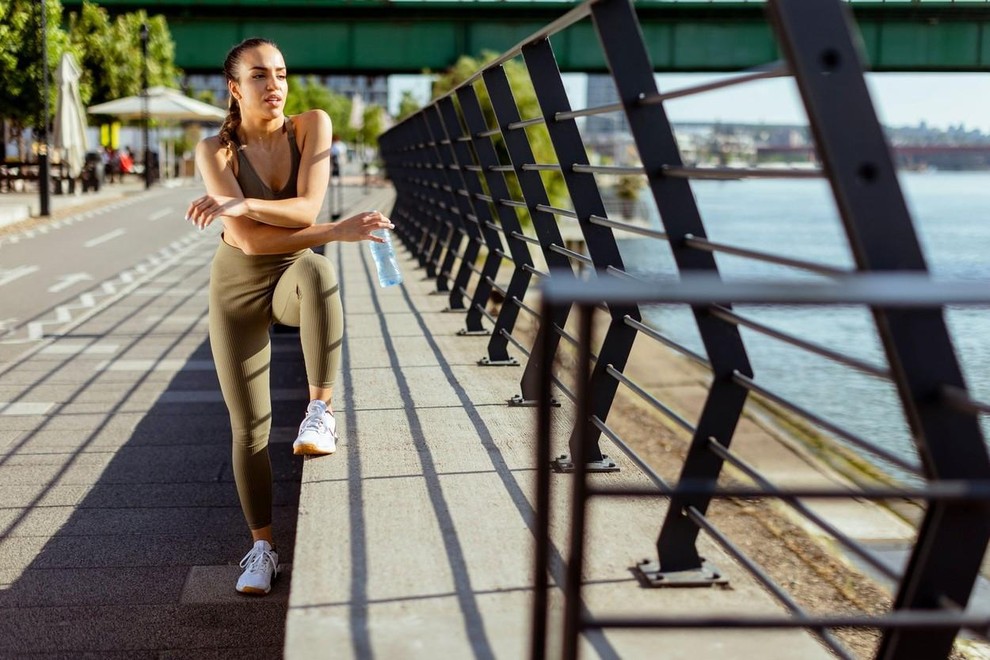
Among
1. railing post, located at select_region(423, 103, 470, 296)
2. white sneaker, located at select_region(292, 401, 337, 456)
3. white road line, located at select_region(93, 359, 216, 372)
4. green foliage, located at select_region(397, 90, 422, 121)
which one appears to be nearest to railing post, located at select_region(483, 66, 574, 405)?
white sneaker, located at select_region(292, 401, 337, 456)

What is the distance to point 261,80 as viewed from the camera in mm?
4254

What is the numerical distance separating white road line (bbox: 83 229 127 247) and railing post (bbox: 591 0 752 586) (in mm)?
16945

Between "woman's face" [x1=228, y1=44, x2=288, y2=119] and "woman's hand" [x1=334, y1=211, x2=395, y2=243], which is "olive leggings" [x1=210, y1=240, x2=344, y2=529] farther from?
"woman's face" [x1=228, y1=44, x2=288, y2=119]

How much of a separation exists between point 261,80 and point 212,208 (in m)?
0.51

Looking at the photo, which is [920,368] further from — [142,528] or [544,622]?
[142,528]

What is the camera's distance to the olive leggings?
4.28m

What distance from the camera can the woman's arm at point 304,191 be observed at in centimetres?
418

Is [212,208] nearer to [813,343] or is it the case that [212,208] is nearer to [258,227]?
[258,227]

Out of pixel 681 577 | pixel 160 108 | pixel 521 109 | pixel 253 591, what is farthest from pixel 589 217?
pixel 160 108

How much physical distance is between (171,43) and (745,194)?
72977 millimetres

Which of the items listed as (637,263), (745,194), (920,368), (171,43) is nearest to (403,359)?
(920,368)

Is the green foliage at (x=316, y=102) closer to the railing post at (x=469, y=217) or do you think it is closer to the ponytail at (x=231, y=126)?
the railing post at (x=469, y=217)

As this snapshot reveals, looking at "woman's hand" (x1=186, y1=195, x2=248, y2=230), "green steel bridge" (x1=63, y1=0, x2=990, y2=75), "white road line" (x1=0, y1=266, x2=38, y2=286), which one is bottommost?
"white road line" (x1=0, y1=266, x2=38, y2=286)

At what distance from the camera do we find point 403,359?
6.93m
